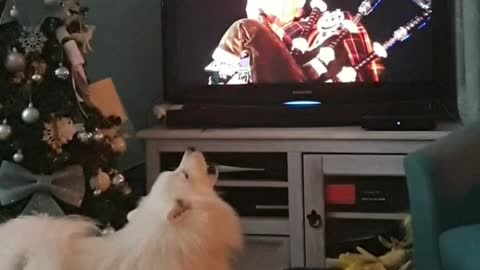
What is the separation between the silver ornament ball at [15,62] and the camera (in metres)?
2.33

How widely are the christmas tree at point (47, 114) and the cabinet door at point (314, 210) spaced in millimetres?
790

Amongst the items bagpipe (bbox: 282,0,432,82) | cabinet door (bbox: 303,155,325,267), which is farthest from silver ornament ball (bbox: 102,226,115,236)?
bagpipe (bbox: 282,0,432,82)

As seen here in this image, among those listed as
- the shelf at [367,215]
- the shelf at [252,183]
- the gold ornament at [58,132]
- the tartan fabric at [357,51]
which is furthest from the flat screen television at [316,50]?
the gold ornament at [58,132]

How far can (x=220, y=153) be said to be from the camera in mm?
3102

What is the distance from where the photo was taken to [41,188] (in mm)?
2395

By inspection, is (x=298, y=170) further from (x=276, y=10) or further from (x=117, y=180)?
(x=117, y=180)

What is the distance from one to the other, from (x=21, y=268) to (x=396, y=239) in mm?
1344

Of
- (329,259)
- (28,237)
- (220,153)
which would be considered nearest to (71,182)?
(28,237)

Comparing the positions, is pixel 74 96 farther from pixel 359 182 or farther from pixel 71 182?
pixel 359 182

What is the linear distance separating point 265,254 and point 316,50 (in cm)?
77

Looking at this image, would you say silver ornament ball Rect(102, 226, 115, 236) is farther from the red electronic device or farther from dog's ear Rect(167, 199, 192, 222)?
the red electronic device

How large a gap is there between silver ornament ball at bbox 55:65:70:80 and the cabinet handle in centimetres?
105

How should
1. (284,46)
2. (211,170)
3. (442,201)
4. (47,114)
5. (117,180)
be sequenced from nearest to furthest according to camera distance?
(442,201)
(47,114)
(211,170)
(117,180)
(284,46)

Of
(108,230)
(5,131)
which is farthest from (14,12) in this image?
(108,230)
